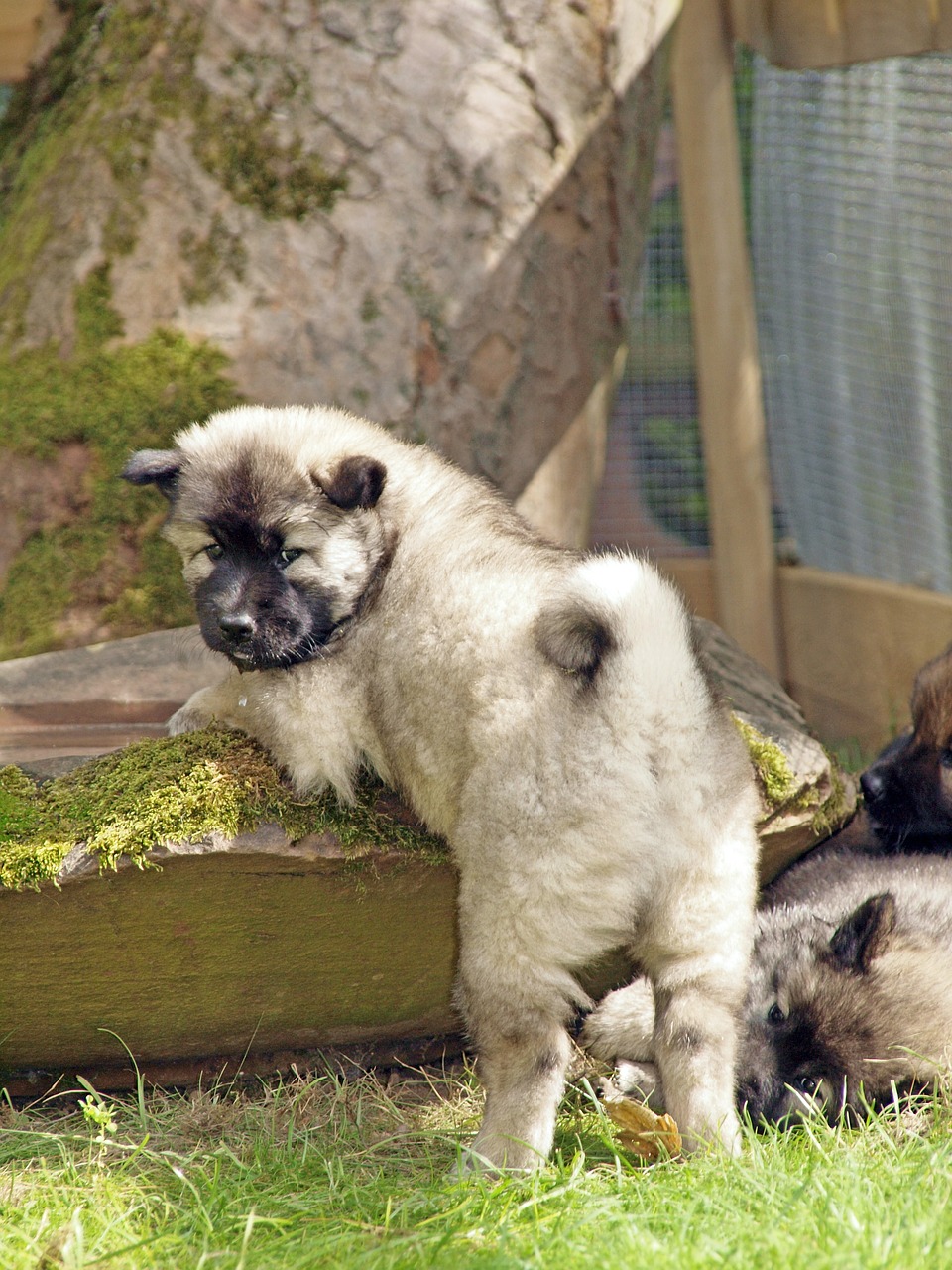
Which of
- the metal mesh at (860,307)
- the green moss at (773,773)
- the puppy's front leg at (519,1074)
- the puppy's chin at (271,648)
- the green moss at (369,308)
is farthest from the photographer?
the metal mesh at (860,307)

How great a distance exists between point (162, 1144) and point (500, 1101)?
96cm

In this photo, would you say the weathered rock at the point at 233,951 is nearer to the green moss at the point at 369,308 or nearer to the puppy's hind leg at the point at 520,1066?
the puppy's hind leg at the point at 520,1066

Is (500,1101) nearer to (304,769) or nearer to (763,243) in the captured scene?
(304,769)

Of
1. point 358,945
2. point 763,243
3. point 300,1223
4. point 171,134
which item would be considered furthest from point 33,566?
point 763,243

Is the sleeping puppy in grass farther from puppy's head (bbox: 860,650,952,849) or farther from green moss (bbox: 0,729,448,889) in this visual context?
green moss (bbox: 0,729,448,889)

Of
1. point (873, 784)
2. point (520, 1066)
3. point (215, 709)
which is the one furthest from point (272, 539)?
point (873, 784)

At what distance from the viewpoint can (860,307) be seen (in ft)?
19.0

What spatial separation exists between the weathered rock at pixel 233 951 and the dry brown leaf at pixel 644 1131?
708 mm

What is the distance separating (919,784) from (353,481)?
209cm

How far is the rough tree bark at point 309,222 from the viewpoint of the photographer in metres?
4.36

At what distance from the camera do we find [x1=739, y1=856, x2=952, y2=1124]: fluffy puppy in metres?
3.11

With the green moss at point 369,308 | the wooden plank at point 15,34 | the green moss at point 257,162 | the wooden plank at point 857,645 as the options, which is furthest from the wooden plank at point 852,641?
the wooden plank at point 15,34

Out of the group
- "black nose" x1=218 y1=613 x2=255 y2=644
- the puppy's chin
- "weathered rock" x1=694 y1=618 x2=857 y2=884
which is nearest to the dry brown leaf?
"weathered rock" x1=694 y1=618 x2=857 y2=884

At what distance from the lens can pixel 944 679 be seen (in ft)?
13.0
